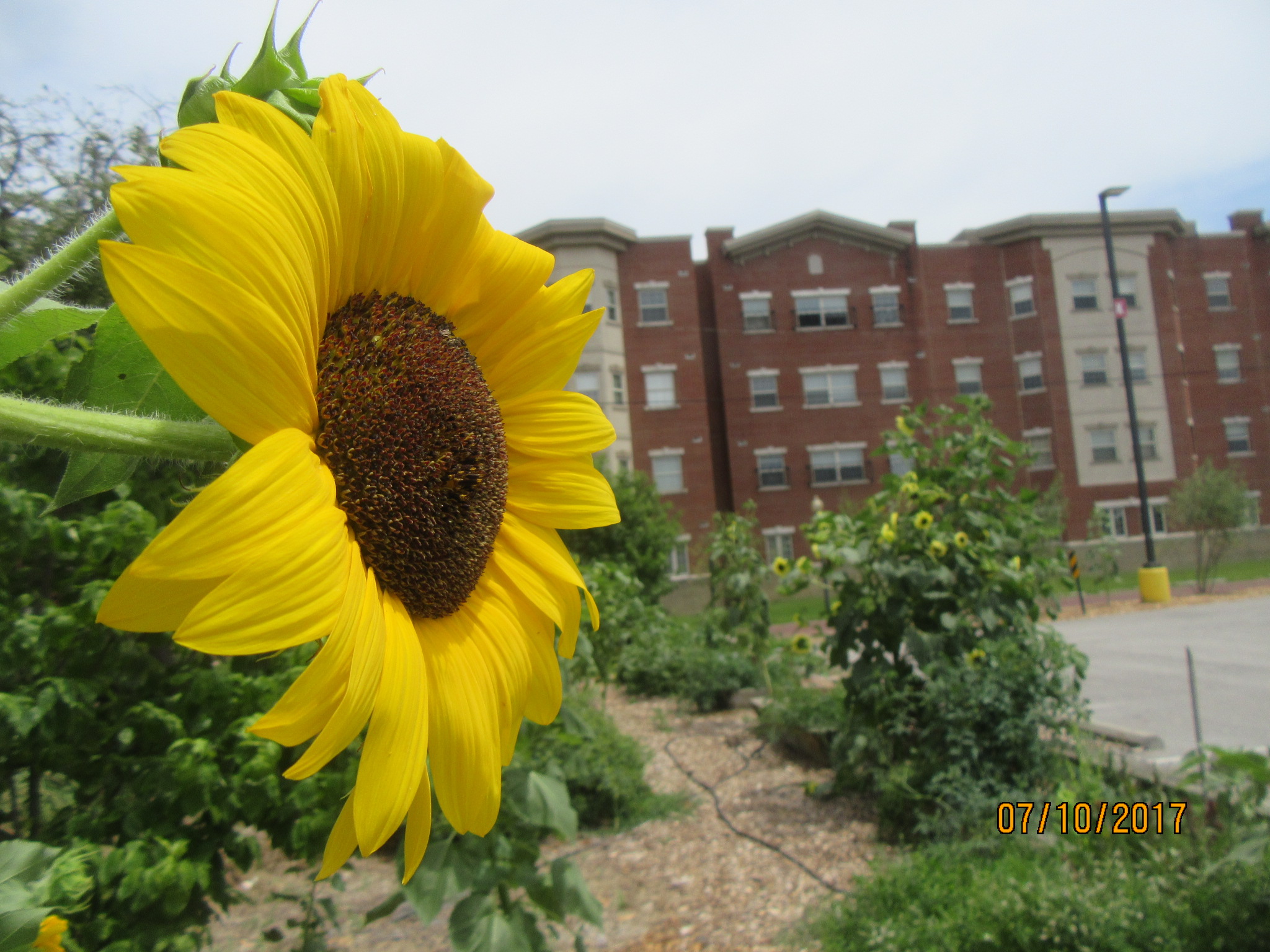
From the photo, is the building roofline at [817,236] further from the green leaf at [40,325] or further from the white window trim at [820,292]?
the green leaf at [40,325]

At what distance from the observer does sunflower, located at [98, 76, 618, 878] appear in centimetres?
40

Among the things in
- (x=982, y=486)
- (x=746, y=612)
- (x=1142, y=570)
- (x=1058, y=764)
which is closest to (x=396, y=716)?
(x=1058, y=764)

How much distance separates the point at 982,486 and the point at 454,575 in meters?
6.23

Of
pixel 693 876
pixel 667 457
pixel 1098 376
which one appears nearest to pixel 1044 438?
pixel 1098 376

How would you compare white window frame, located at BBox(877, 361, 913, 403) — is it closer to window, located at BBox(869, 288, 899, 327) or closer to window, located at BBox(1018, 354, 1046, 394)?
window, located at BBox(869, 288, 899, 327)

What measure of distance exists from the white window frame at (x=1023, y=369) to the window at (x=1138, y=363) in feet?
10.9

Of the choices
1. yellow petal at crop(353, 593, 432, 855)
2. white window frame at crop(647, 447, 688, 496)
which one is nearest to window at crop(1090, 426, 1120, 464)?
white window frame at crop(647, 447, 688, 496)

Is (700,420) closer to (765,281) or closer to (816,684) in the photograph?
(765,281)

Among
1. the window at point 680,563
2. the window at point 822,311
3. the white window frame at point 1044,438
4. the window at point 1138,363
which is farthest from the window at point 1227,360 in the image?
the window at point 680,563

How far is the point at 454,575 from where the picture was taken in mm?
692

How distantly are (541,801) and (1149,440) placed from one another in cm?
3428

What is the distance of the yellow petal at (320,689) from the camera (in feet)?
1.41

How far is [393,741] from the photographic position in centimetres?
53

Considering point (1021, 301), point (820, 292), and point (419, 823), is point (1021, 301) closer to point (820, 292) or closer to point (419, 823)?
point (820, 292)
